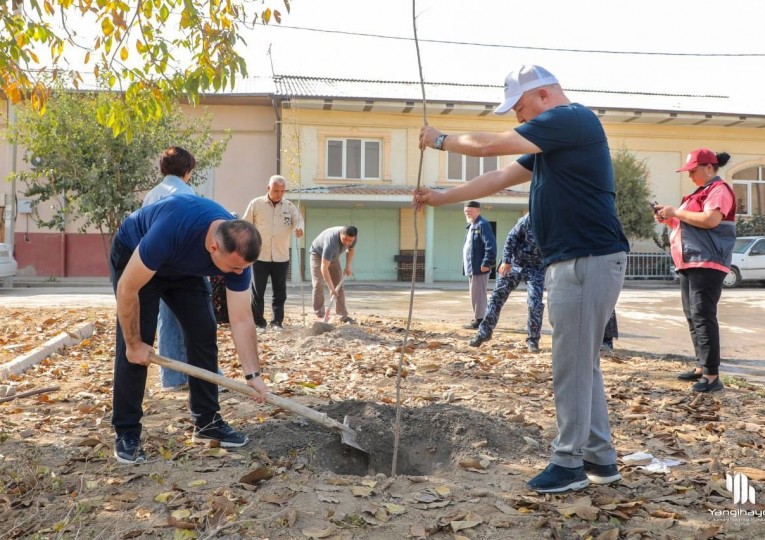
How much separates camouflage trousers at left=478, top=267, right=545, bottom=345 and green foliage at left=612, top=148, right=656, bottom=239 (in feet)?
53.1

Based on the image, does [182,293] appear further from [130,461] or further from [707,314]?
[707,314]

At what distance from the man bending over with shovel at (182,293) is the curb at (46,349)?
98.9 inches

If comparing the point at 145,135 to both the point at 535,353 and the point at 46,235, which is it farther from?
the point at 535,353

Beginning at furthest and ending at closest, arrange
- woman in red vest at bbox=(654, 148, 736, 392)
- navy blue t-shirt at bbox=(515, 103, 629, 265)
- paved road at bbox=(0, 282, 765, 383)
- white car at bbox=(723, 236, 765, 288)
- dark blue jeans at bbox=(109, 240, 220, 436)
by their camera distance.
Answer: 1. white car at bbox=(723, 236, 765, 288)
2. paved road at bbox=(0, 282, 765, 383)
3. woman in red vest at bbox=(654, 148, 736, 392)
4. dark blue jeans at bbox=(109, 240, 220, 436)
5. navy blue t-shirt at bbox=(515, 103, 629, 265)

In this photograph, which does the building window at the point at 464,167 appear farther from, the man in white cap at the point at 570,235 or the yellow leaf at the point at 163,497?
the yellow leaf at the point at 163,497

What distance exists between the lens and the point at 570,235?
3107 mm

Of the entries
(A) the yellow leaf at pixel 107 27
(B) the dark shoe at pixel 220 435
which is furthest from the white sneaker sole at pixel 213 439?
(A) the yellow leaf at pixel 107 27

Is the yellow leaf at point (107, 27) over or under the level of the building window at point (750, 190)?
under

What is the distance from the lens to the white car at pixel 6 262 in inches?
666

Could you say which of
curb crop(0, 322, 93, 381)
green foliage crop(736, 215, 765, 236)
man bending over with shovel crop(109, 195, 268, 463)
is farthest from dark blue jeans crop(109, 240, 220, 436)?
green foliage crop(736, 215, 765, 236)

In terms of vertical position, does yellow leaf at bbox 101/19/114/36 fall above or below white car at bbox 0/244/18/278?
above

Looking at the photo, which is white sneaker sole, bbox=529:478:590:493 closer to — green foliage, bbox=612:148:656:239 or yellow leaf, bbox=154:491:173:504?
yellow leaf, bbox=154:491:173:504

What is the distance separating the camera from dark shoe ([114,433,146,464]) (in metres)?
3.61

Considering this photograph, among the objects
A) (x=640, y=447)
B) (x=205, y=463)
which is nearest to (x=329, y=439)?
(x=205, y=463)
